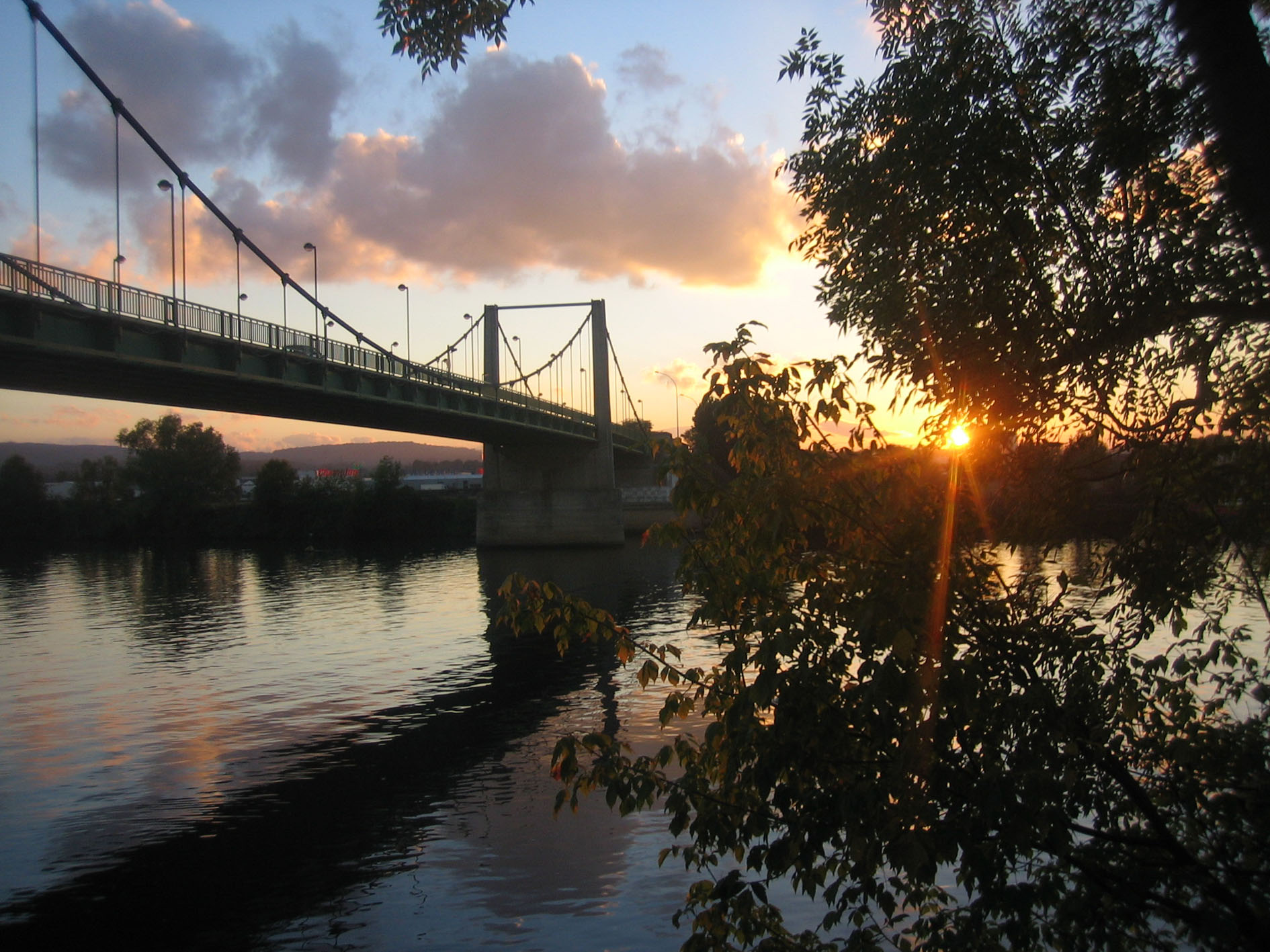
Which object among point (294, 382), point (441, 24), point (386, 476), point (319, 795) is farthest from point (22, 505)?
point (441, 24)

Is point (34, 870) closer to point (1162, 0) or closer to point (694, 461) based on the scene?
point (694, 461)

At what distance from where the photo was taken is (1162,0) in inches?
149

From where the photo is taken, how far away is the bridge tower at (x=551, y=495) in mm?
58094

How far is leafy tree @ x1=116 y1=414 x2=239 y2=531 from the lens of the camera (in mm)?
81812

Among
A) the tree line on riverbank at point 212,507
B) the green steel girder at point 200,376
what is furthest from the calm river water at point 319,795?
the tree line on riverbank at point 212,507

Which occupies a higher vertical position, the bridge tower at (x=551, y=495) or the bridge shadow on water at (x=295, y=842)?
the bridge tower at (x=551, y=495)

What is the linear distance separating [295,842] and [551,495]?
4953cm

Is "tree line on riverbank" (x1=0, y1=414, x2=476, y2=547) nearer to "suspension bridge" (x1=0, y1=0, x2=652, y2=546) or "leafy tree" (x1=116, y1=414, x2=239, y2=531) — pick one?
"leafy tree" (x1=116, y1=414, x2=239, y2=531)

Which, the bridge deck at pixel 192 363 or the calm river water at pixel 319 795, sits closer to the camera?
the calm river water at pixel 319 795

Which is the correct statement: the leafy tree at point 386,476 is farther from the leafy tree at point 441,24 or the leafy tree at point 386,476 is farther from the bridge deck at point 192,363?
the leafy tree at point 441,24

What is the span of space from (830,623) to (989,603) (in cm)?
64

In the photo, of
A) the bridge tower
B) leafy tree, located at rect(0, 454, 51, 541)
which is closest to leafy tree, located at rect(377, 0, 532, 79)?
the bridge tower

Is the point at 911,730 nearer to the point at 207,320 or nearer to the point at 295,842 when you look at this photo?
the point at 295,842

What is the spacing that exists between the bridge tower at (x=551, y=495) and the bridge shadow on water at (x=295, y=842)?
41.1 m
